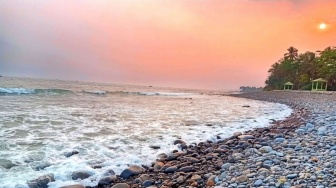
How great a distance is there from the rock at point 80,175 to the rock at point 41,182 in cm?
31

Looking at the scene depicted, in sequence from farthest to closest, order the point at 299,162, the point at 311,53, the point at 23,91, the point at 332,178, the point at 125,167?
the point at 311,53 < the point at 23,91 < the point at 125,167 < the point at 299,162 < the point at 332,178

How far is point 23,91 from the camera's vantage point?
24453 mm

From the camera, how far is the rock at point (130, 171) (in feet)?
13.3

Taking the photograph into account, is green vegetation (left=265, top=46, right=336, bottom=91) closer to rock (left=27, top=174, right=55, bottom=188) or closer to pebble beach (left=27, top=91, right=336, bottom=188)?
pebble beach (left=27, top=91, right=336, bottom=188)

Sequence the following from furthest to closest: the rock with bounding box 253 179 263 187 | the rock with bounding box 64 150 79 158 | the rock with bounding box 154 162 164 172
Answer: the rock with bounding box 64 150 79 158 < the rock with bounding box 154 162 164 172 < the rock with bounding box 253 179 263 187

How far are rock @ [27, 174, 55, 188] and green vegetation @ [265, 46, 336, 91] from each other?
45794 millimetres

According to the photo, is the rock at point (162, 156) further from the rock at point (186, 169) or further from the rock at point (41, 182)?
the rock at point (41, 182)

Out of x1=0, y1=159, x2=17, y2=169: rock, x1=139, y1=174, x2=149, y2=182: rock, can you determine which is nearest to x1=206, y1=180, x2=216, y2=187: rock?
x1=139, y1=174, x2=149, y2=182: rock

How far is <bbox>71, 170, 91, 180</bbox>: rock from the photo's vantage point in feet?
12.6

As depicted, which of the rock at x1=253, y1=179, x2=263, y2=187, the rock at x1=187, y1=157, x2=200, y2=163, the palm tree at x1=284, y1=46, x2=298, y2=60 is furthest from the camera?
the palm tree at x1=284, y1=46, x2=298, y2=60

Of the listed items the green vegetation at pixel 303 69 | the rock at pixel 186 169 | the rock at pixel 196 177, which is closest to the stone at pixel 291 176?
the rock at pixel 196 177

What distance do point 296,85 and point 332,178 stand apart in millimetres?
55207

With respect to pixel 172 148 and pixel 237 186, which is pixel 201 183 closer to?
pixel 237 186

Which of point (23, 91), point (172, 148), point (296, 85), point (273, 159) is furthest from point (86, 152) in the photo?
point (296, 85)
